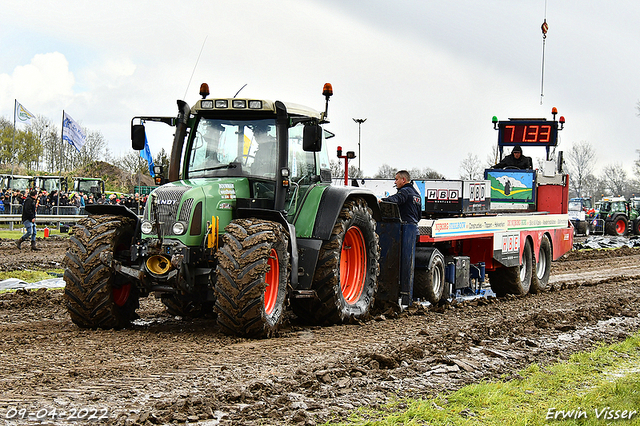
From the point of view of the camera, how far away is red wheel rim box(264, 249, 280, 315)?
766cm

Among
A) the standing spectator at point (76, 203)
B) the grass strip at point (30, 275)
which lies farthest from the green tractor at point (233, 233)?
the standing spectator at point (76, 203)

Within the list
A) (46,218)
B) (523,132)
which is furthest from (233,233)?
(46,218)

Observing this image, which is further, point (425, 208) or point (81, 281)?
point (425, 208)

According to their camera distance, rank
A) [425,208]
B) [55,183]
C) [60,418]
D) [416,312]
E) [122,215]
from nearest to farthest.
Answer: [60,418]
[122,215]
[416,312]
[425,208]
[55,183]

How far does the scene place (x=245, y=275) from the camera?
23.0 ft

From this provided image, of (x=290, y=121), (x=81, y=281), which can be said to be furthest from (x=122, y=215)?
(x=290, y=121)

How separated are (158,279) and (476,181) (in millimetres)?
6966

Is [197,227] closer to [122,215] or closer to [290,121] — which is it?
[122,215]

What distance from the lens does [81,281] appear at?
295 inches

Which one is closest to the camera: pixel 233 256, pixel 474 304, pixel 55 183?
pixel 233 256

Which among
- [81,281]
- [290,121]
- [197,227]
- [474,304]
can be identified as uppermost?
[290,121]

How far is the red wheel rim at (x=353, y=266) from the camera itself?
936cm

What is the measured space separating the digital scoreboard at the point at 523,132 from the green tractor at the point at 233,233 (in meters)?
7.96

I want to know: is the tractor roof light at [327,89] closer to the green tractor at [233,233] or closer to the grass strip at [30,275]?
the green tractor at [233,233]
